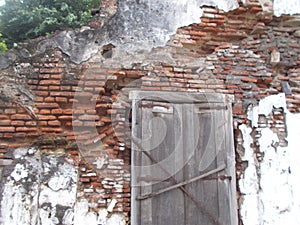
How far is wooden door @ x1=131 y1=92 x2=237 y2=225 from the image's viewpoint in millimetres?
3229

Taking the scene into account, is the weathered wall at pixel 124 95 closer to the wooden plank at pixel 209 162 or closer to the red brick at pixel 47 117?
the red brick at pixel 47 117

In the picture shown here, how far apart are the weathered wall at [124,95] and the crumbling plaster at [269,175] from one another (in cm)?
1

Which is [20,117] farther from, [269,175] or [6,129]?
[269,175]

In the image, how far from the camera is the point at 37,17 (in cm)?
898

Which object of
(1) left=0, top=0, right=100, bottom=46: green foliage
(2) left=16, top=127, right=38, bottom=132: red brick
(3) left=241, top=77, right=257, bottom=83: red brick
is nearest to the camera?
(2) left=16, top=127, right=38, bottom=132: red brick

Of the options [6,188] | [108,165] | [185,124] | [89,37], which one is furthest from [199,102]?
[6,188]

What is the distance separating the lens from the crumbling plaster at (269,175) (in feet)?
11.3

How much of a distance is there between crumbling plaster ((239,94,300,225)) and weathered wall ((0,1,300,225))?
0.04 ft

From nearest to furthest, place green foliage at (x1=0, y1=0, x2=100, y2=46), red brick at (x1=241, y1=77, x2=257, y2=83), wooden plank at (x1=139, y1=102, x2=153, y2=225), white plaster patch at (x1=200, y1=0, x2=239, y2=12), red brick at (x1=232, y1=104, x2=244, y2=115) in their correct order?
wooden plank at (x1=139, y1=102, x2=153, y2=225) < red brick at (x1=232, y1=104, x2=244, y2=115) < red brick at (x1=241, y1=77, x2=257, y2=83) < white plaster patch at (x1=200, y1=0, x2=239, y2=12) < green foliage at (x1=0, y1=0, x2=100, y2=46)

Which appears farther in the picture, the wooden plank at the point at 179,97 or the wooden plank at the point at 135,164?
the wooden plank at the point at 179,97

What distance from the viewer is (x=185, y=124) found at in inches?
136

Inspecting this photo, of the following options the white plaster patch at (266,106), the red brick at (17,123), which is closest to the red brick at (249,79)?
the white plaster patch at (266,106)

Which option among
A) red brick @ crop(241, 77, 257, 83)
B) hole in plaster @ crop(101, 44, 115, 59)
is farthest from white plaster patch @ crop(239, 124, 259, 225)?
hole in plaster @ crop(101, 44, 115, 59)

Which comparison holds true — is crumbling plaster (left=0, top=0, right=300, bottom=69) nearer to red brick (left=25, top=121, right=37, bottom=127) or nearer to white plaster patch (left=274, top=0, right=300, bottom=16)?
white plaster patch (left=274, top=0, right=300, bottom=16)
